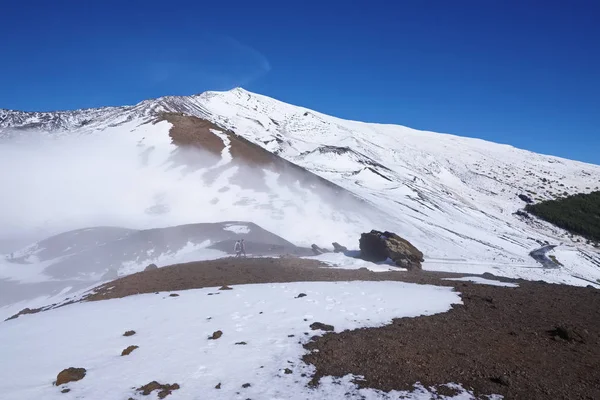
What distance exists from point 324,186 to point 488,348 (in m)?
37.8

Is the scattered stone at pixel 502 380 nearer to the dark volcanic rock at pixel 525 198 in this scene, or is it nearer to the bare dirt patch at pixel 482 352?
the bare dirt patch at pixel 482 352

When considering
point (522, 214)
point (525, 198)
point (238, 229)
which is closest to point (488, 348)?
point (238, 229)

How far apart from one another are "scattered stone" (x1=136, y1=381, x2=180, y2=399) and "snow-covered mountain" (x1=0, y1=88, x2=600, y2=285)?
2328 centimetres

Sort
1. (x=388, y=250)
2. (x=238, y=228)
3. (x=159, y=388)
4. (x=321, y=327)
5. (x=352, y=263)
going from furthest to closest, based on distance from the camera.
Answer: (x=238, y=228)
(x=388, y=250)
(x=352, y=263)
(x=321, y=327)
(x=159, y=388)

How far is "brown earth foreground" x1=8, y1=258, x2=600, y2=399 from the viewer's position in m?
8.49

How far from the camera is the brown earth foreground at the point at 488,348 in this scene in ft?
27.9

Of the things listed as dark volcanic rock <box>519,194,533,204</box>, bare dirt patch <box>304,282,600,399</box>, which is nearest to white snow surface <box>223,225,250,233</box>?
bare dirt patch <box>304,282,600,399</box>

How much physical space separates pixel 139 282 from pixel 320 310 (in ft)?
31.1

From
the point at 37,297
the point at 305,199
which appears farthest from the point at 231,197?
the point at 37,297

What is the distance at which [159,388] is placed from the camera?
27.3 ft

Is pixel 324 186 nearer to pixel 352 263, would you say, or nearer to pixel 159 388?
pixel 352 263

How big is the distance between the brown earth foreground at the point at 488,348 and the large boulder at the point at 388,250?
8.87 meters

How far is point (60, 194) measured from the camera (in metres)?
38.3

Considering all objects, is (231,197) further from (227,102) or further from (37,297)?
(227,102)
